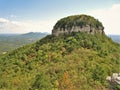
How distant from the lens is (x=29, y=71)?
6378 cm

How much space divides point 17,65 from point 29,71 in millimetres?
6393


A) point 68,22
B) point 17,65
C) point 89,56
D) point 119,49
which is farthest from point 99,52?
point 17,65

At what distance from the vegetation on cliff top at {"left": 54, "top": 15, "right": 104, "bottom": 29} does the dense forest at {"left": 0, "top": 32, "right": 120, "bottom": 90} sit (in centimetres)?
358

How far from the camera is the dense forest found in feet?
167

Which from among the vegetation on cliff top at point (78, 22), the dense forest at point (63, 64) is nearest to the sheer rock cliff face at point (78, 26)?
the vegetation on cliff top at point (78, 22)

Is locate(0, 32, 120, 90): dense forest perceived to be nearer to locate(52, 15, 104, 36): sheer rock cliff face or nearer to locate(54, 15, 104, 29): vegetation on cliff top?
locate(52, 15, 104, 36): sheer rock cliff face

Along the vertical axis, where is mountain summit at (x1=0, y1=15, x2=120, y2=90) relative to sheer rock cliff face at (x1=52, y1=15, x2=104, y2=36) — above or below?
below

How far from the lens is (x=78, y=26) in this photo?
78250 mm

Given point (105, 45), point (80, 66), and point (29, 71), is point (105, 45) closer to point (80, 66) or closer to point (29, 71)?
point (80, 66)

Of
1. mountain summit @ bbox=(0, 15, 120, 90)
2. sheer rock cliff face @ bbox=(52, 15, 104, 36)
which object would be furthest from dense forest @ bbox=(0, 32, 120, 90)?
sheer rock cliff face @ bbox=(52, 15, 104, 36)

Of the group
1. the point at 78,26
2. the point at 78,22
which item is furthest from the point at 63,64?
the point at 78,22

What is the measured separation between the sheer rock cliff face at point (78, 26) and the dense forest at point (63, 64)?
1.83 meters

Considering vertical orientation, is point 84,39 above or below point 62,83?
above

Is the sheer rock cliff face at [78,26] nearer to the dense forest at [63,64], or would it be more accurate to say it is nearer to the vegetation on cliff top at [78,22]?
the vegetation on cliff top at [78,22]
